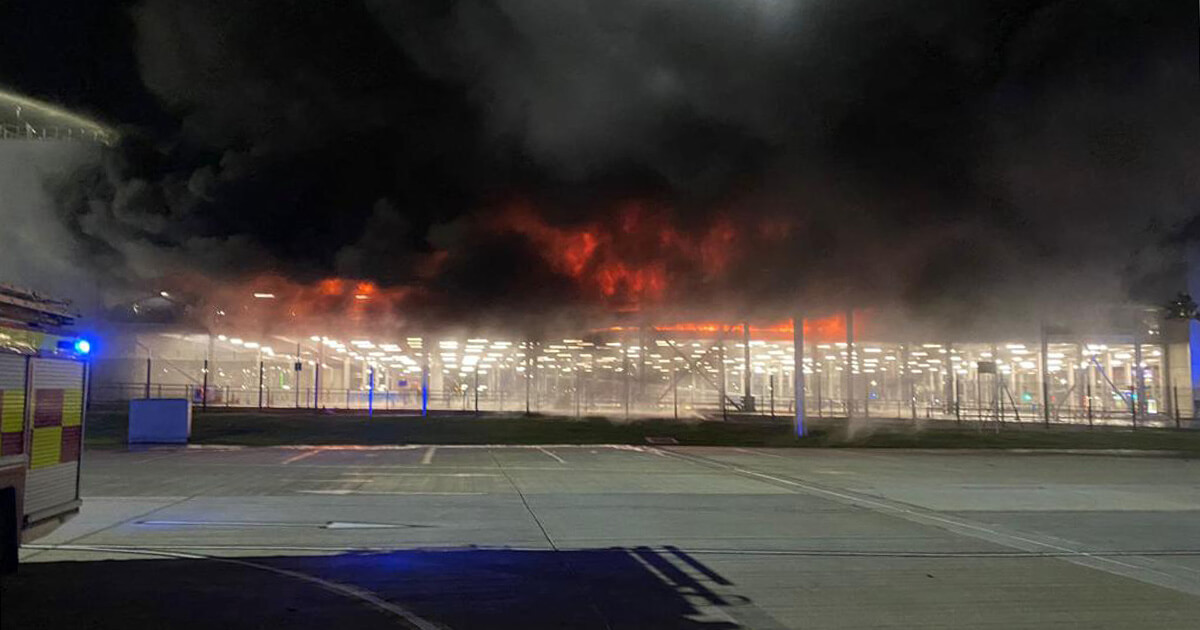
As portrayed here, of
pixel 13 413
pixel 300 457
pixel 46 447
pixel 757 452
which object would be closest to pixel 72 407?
pixel 46 447

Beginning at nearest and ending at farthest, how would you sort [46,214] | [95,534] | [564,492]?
1. [95,534]
2. [564,492]
3. [46,214]

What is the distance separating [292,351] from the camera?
38219 millimetres

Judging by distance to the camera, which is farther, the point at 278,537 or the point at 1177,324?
the point at 1177,324

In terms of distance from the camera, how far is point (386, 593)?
5.42 metres

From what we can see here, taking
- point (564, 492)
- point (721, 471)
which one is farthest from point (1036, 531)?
point (721, 471)

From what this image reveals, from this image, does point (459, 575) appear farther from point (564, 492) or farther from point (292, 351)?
point (292, 351)

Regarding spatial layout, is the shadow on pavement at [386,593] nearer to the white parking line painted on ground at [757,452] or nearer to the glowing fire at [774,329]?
the white parking line painted on ground at [757,452]

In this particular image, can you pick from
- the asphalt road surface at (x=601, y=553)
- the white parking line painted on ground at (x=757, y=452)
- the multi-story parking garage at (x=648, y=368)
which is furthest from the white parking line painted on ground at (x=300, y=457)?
the multi-story parking garage at (x=648, y=368)

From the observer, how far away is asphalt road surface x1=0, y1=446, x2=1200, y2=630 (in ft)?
16.6

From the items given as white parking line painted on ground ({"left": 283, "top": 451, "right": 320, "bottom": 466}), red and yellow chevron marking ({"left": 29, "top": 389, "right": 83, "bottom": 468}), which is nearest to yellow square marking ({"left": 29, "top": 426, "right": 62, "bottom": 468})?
red and yellow chevron marking ({"left": 29, "top": 389, "right": 83, "bottom": 468})

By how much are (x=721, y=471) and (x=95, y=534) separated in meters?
9.97

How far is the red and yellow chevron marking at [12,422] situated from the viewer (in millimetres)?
5141

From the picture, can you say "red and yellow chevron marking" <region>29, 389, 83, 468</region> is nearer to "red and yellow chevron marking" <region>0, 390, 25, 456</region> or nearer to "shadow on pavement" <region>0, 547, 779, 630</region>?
"red and yellow chevron marking" <region>0, 390, 25, 456</region>

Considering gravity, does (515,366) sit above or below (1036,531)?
above
